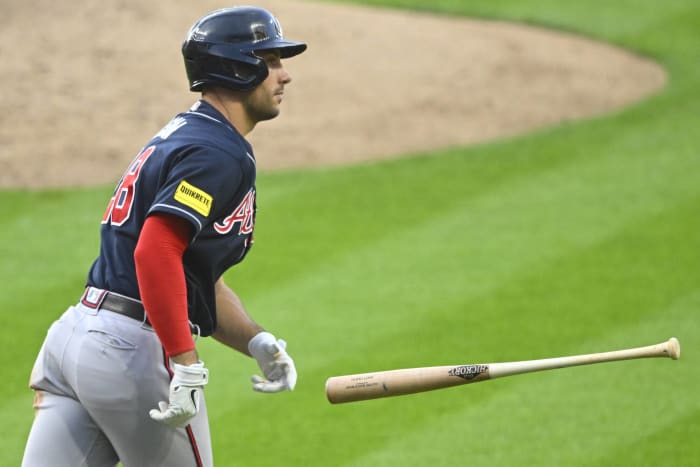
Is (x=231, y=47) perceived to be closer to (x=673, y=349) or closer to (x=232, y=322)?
Result: (x=232, y=322)

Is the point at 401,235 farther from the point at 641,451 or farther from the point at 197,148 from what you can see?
the point at 197,148

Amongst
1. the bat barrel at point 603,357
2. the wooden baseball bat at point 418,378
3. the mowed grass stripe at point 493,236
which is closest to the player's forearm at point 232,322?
the wooden baseball bat at point 418,378

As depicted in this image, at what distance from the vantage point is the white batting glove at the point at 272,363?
4270 millimetres

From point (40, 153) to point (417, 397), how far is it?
16.7 feet

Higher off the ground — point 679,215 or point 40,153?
point 679,215

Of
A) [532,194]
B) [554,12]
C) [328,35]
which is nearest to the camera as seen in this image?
[532,194]

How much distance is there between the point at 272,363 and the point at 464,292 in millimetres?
3654

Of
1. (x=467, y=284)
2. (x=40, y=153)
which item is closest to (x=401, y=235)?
(x=467, y=284)

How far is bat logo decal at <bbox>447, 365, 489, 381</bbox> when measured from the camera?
4.18m

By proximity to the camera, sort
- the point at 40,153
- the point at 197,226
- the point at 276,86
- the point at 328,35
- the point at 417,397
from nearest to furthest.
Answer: the point at 197,226 < the point at 276,86 < the point at 417,397 < the point at 40,153 < the point at 328,35

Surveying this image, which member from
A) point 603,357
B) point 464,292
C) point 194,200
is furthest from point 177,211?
point 464,292

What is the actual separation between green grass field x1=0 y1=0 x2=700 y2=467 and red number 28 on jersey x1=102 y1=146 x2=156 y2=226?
2142mm

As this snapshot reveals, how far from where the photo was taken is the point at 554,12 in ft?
46.9

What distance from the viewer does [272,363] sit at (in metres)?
4.30
